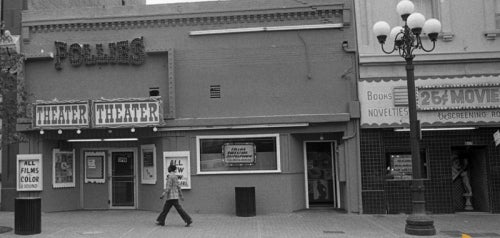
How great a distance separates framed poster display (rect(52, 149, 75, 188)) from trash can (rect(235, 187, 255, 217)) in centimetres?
600

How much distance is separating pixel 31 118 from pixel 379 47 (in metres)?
11.2

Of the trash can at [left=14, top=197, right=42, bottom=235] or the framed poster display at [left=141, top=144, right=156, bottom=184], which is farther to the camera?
the framed poster display at [left=141, top=144, right=156, bottom=184]

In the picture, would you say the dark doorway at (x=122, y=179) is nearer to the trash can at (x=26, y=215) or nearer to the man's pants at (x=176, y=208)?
the man's pants at (x=176, y=208)

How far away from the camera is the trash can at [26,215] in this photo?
11867 millimetres

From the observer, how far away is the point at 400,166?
615 inches

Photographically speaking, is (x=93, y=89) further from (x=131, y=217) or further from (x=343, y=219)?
(x=343, y=219)

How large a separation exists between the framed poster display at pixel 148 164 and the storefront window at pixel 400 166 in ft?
Answer: 24.4

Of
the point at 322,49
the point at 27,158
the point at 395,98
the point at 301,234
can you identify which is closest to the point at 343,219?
the point at 301,234

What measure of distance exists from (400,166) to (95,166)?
10091 mm

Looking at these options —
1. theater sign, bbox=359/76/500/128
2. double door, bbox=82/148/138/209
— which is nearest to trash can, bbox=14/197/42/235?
double door, bbox=82/148/138/209

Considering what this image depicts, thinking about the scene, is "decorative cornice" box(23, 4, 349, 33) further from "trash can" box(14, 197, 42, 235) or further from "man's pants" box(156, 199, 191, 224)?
"trash can" box(14, 197, 42, 235)

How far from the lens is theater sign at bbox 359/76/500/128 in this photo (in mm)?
15211

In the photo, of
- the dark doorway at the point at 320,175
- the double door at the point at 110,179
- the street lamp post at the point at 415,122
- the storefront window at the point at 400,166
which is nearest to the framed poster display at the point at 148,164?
the double door at the point at 110,179

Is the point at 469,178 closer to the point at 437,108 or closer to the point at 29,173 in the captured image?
the point at 437,108
